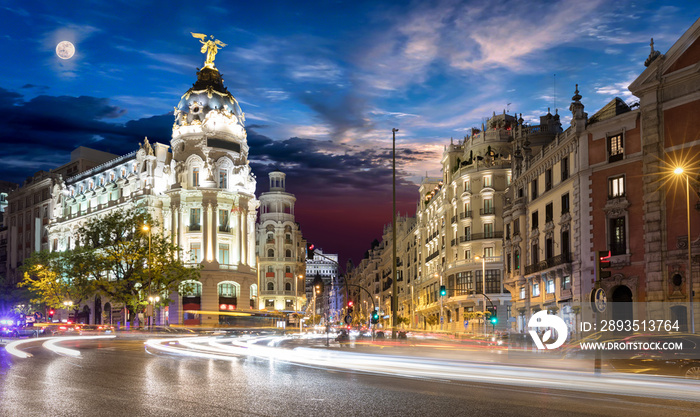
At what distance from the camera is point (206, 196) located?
85000 millimetres

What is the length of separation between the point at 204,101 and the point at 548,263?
175ft

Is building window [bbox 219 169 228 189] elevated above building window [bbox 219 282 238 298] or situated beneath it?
elevated above

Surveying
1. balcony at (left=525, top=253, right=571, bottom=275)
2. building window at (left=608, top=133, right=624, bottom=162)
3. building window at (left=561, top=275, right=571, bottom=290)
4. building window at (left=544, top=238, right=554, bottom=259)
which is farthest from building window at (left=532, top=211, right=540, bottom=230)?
building window at (left=608, top=133, right=624, bottom=162)

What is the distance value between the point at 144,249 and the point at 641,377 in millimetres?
56446

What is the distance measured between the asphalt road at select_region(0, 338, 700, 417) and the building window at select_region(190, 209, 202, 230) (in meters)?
66.2

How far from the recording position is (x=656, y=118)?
129 feet

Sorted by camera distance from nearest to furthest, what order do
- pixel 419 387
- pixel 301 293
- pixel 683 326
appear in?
pixel 419 387 < pixel 683 326 < pixel 301 293

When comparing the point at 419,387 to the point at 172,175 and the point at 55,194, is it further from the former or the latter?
the point at 55,194

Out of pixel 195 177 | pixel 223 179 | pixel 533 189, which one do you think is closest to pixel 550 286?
pixel 533 189

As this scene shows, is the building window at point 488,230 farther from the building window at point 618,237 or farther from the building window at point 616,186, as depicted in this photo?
the building window at point 618,237

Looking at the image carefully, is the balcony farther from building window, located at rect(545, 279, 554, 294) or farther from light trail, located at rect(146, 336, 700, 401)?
light trail, located at rect(146, 336, 700, 401)

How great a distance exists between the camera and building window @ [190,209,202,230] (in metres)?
84.8

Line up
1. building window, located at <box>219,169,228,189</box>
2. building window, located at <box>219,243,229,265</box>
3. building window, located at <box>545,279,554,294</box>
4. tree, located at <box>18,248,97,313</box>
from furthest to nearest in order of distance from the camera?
building window, located at <box>219,169,228,189</box>, building window, located at <box>219,243,229,265</box>, tree, located at <box>18,248,97,313</box>, building window, located at <box>545,279,554,294</box>

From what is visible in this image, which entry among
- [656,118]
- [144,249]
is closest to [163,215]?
[144,249]
